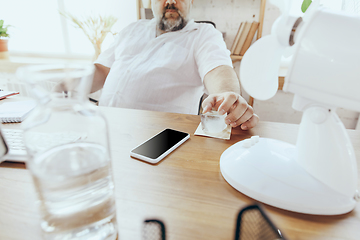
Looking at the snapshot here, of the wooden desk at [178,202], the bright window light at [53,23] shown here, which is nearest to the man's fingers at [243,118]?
the wooden desk at [178,202]

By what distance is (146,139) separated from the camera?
0.61 metres

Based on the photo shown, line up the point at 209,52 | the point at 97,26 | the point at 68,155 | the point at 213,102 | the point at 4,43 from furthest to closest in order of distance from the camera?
the point at 4,43 → the point at 97,26 → the point at 209,52 → the point at 213,102 → the point at 68,155

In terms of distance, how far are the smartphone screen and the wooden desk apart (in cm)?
2

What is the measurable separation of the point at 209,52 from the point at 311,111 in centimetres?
77

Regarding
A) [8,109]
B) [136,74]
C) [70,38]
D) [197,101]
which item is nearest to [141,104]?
[136,74]

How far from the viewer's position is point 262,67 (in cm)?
43

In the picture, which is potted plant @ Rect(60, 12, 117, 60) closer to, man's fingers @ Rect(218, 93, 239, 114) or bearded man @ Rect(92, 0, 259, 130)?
bearded man @ Rect(92, 0, 259, 130)

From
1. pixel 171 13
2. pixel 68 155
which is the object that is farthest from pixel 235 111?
pixel 171 13

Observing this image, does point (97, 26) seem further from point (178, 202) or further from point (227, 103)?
point (178, 202)

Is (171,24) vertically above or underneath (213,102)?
above

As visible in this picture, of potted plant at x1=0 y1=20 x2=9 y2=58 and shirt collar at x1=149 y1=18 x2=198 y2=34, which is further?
potted plant at x1=0 y1=20 x2=9 y2=58

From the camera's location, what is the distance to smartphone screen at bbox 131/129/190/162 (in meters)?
0.52

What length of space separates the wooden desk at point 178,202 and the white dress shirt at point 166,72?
0.59 metres

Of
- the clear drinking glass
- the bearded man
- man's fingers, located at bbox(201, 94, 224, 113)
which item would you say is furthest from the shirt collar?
the clear drinking glass
